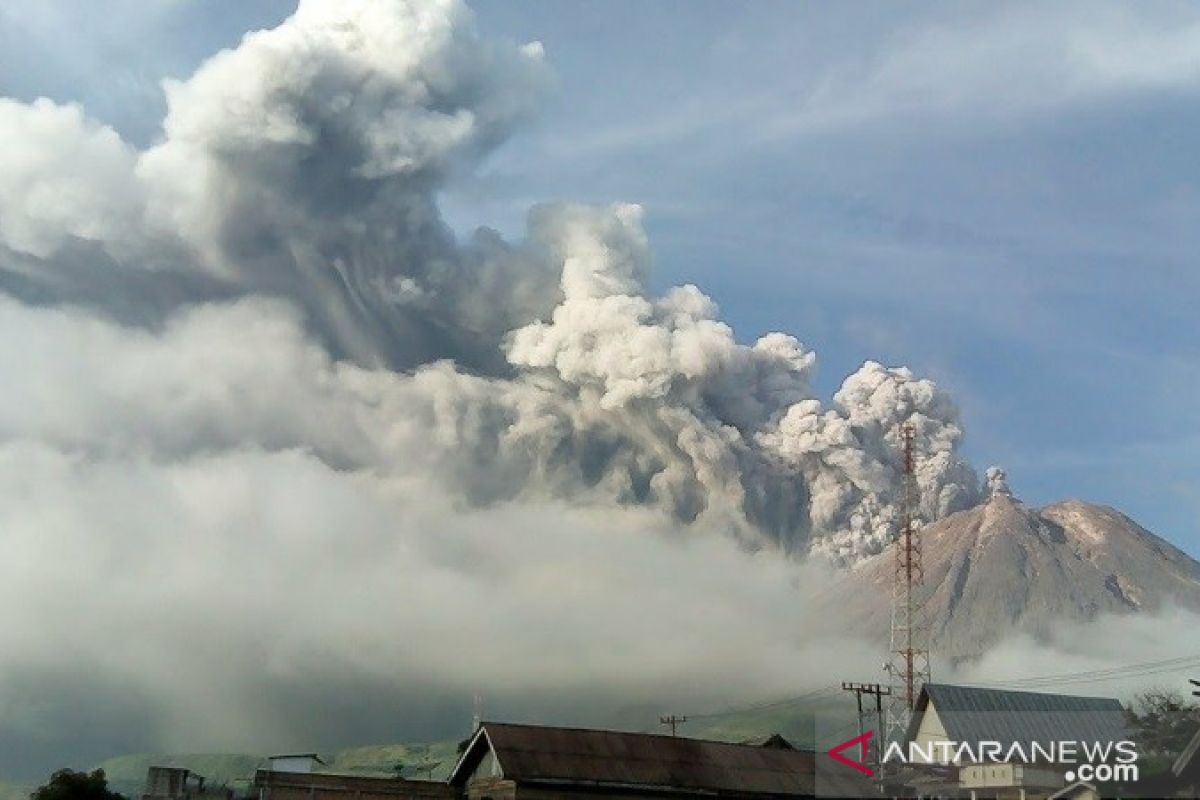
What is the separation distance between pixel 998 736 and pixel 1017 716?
5.86ft

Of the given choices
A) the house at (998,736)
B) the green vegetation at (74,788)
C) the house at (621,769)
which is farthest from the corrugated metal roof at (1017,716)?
the green vegetation at (74,788)

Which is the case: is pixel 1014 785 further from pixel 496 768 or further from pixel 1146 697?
pixel 1146 697

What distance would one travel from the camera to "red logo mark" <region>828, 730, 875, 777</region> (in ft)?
209

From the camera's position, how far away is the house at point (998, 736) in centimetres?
5491

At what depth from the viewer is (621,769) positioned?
197 feet

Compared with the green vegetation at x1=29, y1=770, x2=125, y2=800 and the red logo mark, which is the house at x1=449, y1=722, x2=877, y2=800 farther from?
the green vegetation at x1=29, y1=770, x2=125, y2=800

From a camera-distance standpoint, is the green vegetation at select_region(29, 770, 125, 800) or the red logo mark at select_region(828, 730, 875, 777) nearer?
the red logo mark at select_region(828, 730, 875, 777)

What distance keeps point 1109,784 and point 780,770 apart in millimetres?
18389

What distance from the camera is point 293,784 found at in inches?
2549

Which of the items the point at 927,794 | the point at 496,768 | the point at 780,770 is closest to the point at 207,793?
the point at 496,768

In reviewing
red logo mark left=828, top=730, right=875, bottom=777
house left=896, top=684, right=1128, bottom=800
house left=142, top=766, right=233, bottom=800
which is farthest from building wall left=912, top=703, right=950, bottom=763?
house left=142, top=766, right=233, bottom=800

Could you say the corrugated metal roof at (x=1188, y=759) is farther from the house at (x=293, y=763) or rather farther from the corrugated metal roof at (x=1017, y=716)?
the house at (x=293, y=763)

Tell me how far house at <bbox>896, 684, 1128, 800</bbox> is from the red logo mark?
242cm

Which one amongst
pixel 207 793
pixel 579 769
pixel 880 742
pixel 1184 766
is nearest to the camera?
pixel 1184 766
